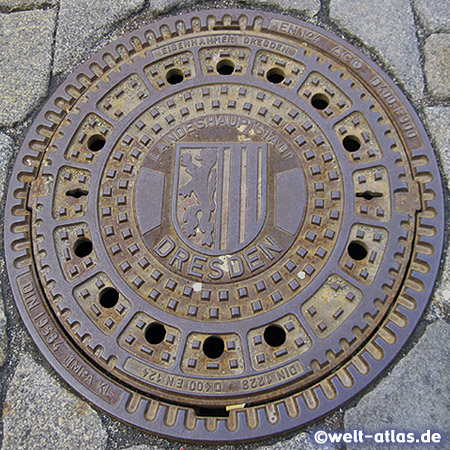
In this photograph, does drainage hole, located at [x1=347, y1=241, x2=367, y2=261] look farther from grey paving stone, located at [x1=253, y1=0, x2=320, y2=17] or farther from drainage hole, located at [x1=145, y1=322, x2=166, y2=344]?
grey paving stone, located at [x1=253, y1=0, x2=320, y2=17]

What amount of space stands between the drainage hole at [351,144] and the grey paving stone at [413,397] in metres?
0.85

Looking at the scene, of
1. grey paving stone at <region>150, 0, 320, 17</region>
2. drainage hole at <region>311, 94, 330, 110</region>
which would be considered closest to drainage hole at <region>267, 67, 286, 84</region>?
drainage hole at <region>311, 94, 330, 110</region>

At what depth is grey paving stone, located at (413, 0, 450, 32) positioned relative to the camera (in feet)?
7.82

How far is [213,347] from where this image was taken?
77.0 inches

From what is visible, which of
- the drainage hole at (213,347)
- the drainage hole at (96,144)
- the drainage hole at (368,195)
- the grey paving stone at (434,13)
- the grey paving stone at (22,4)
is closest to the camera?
the drainage hole at (213,347)

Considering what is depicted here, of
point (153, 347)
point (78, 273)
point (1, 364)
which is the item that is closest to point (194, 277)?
point (153, 347)

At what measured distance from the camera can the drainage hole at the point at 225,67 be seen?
2.36m

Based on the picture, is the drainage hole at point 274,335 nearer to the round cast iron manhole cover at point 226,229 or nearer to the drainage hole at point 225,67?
the round cast iron manhole cover at point 226,229

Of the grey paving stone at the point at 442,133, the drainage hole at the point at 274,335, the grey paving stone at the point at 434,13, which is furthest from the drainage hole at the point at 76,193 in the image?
the grey paving stone at the point at 434,13

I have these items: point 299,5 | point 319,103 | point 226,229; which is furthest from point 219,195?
point 299,5

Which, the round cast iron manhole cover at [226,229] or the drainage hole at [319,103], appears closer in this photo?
the round cast iron manhole cover at [226,229]

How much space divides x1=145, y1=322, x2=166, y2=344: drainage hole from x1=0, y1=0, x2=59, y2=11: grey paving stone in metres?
1.83

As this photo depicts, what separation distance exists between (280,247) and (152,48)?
1.19m

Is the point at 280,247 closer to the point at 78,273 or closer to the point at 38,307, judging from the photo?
the point at 78,273
